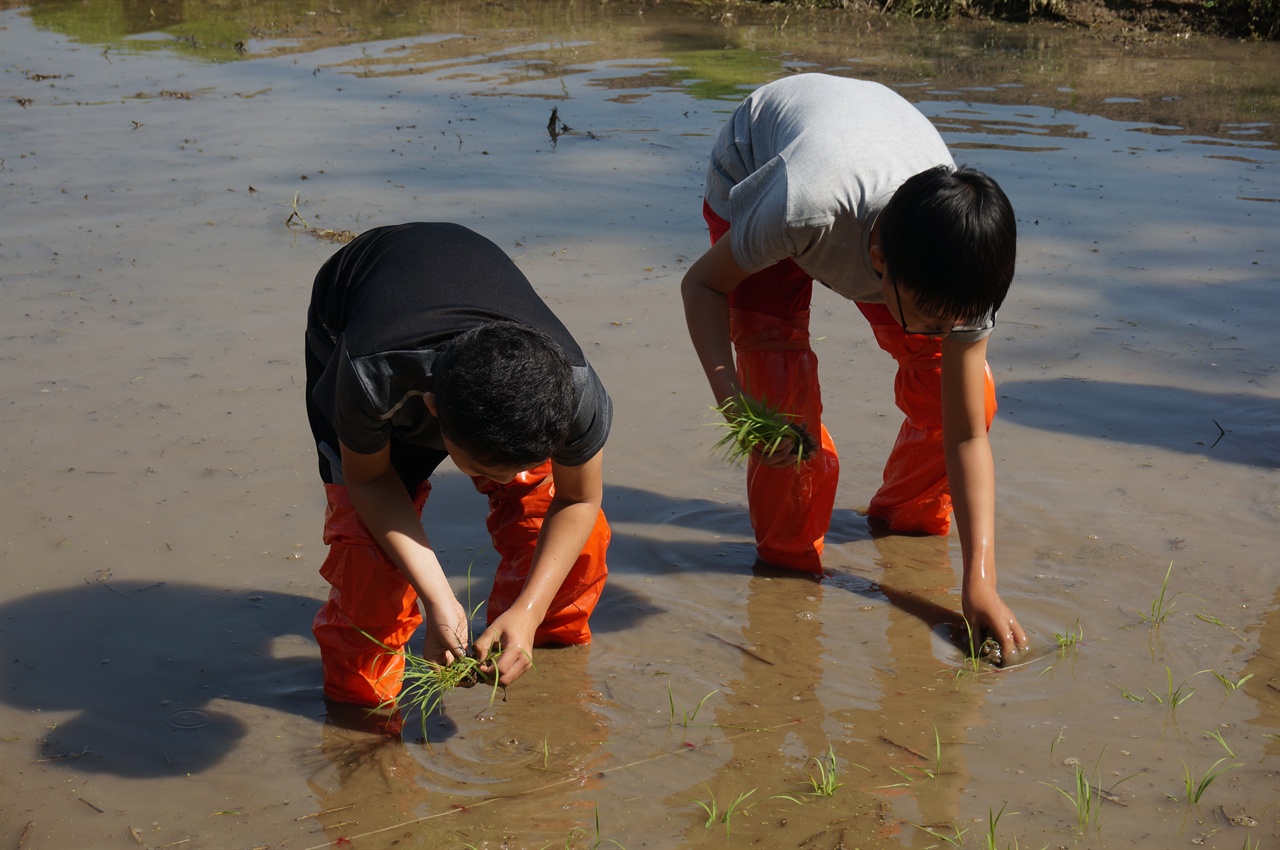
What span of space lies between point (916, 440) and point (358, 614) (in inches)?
71.1

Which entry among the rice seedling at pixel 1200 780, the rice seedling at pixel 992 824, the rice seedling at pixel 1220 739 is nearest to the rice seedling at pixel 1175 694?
the rice seedling at pixel 1220 739

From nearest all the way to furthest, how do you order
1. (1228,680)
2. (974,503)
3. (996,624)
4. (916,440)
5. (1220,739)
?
(1220,739)
(1228,680)
(996,624)
(974,503)
(916,440)

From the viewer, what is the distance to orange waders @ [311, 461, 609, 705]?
2.83 m

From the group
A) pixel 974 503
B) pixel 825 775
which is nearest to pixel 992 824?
pixel 825 775

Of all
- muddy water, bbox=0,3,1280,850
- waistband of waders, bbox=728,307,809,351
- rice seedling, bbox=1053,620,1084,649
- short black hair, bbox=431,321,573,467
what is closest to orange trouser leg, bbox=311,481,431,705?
muddy water, bbox=0,3,1280,850

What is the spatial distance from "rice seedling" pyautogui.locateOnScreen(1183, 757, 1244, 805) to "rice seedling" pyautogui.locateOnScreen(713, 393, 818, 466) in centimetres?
120

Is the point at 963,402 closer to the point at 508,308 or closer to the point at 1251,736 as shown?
the point at 1251,736

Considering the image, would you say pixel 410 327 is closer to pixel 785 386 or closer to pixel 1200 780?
pixel 785 386

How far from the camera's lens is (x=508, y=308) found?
2648 mm

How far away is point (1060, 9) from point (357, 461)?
1234cm

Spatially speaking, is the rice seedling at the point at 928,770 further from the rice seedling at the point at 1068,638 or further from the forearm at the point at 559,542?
the forearm at the point at 559,542

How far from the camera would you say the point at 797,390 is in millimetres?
3473

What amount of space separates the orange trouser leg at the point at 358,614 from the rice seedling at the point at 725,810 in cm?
84

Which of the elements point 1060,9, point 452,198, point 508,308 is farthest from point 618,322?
point 1060,9
